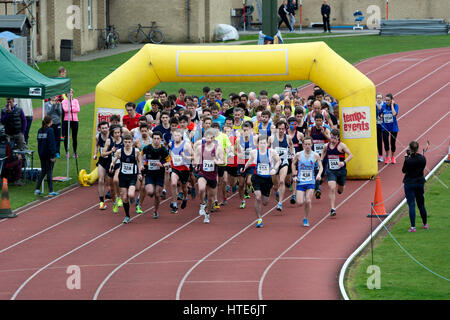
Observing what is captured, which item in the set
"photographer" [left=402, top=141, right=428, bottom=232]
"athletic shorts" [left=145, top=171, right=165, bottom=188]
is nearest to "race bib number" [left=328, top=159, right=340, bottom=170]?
"photographer" [left=402, top=141, right=428, bottom=232]

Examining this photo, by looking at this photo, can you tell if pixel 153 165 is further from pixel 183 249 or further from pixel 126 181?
pixel 183 249

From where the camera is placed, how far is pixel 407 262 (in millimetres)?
14781

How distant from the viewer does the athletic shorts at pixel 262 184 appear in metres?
17.6

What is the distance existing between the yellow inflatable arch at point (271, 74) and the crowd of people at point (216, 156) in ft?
2.15

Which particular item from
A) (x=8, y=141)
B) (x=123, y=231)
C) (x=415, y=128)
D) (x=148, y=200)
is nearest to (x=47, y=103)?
(x=8, y=141)

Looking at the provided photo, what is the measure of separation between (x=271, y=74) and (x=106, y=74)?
61.0 feet

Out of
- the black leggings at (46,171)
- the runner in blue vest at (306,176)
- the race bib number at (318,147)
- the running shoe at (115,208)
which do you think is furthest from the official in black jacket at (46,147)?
the runner in blue vest at (306,176)

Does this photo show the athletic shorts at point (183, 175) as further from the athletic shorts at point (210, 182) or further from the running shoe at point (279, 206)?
the running shoe at point (279, 206)

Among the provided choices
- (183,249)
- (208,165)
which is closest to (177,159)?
(208,165)

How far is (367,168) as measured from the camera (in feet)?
69.9

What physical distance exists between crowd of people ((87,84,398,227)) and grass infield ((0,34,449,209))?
2813 millimetres

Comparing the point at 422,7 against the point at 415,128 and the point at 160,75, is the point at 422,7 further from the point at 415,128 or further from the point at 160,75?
the point at 160,75
